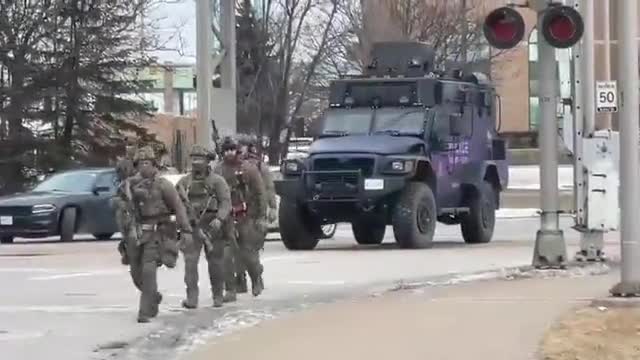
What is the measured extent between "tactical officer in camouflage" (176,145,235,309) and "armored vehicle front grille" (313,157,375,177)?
25.8 ft

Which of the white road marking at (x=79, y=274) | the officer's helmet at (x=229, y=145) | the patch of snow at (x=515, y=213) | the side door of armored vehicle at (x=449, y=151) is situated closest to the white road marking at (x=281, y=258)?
the white road marking at (x=79, y=274)

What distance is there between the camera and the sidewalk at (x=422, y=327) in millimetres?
10562

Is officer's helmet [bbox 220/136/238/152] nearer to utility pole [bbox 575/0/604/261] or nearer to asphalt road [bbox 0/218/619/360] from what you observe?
asphalt road [bbox 0/218/619/360]

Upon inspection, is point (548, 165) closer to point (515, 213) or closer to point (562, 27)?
point (562, 27)

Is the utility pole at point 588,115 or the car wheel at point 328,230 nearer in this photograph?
the utility pole at point 588,115

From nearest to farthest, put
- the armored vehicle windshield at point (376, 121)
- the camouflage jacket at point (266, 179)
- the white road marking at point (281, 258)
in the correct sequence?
the camouflage jacket at point (266, 179) < the white road marking at point (281, 258) < the armored vehicle windshield at point (376, 121)

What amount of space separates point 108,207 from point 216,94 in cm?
340

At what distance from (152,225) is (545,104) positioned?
5911 mm

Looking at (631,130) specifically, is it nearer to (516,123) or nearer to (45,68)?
(45,68)

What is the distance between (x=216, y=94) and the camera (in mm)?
28500

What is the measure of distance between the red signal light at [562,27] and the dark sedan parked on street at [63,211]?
13109mm

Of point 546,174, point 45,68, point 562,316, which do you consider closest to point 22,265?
point 546,174

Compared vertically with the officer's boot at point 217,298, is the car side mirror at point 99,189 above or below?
above

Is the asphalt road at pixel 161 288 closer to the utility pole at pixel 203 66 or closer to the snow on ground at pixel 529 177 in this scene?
the utility pole at pixel 203 66
